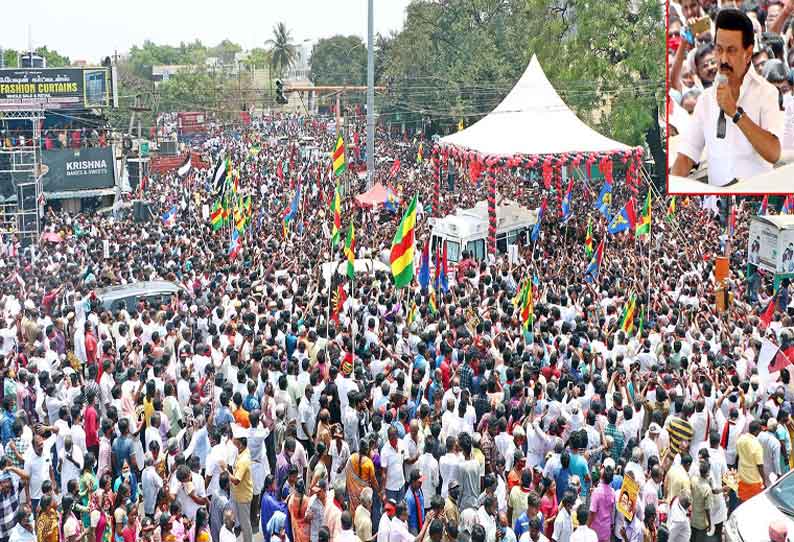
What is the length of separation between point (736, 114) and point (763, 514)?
10466 mm

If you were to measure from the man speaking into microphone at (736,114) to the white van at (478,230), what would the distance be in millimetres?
4588

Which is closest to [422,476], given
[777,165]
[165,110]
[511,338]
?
[511,338]

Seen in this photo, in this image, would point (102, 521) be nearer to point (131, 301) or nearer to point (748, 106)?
point (131, 301)

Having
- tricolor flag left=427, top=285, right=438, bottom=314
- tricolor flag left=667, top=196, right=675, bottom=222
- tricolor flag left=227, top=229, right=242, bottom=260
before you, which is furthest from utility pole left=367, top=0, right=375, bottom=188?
tricolor flag left=427, top=285, right=438, bottom=314

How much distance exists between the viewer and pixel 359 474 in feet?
28.1

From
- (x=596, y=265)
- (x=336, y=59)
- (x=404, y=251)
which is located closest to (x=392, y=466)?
(x=404, y=251)

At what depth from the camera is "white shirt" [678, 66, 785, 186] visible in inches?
645

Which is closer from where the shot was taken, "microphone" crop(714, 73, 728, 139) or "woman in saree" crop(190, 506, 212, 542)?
"woman in saree" crop(190, 506, 212, 542)

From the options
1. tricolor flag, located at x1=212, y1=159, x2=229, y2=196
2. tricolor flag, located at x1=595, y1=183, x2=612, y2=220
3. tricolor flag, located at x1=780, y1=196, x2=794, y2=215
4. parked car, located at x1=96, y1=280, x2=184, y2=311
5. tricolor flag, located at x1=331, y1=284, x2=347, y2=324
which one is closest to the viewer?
tricolor flag, located at x1=331, y1=284, x2=347, y2=324

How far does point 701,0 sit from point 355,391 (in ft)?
32.8

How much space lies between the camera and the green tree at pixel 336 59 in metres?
87.9

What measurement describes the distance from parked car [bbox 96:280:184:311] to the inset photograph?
836 centimetres

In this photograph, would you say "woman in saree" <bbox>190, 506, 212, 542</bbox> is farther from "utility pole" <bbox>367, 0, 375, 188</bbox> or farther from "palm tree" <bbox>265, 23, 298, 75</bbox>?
"palm tree" <bbox>265, 23, 298, 75</bbox>

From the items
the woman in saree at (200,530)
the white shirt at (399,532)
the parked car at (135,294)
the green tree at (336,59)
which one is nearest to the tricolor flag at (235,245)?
the parked car at (135,294)
